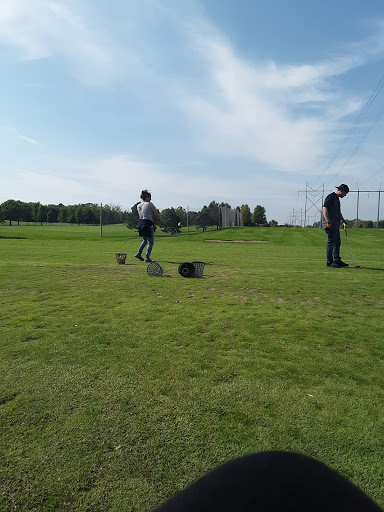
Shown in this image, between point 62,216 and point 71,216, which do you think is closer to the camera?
point 71,216

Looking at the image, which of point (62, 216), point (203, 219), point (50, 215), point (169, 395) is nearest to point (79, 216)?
point (62, 216)

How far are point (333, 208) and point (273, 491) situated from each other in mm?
11745

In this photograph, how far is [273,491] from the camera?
1.01 meters

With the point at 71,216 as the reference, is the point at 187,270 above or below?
below

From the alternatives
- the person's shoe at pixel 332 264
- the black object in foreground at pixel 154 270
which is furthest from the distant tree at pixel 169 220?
the black object in foreground at pixel 154 270

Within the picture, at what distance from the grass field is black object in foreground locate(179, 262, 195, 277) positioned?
11.1 feet

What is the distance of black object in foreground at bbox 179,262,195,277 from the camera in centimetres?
959

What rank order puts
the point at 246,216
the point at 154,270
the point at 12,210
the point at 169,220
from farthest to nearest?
the point at 246,216 < the point at 12,210 < the point at 169,220 < the point at 154,270

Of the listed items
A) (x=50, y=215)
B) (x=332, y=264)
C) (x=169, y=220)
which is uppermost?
(x=50, y=215)

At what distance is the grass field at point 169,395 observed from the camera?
6.66 ft

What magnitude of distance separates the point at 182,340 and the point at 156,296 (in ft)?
9.17

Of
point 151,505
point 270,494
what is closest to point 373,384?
point 151,505

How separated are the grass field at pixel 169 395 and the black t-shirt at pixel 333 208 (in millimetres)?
5731

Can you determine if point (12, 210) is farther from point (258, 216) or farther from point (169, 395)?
point (169, 395)
